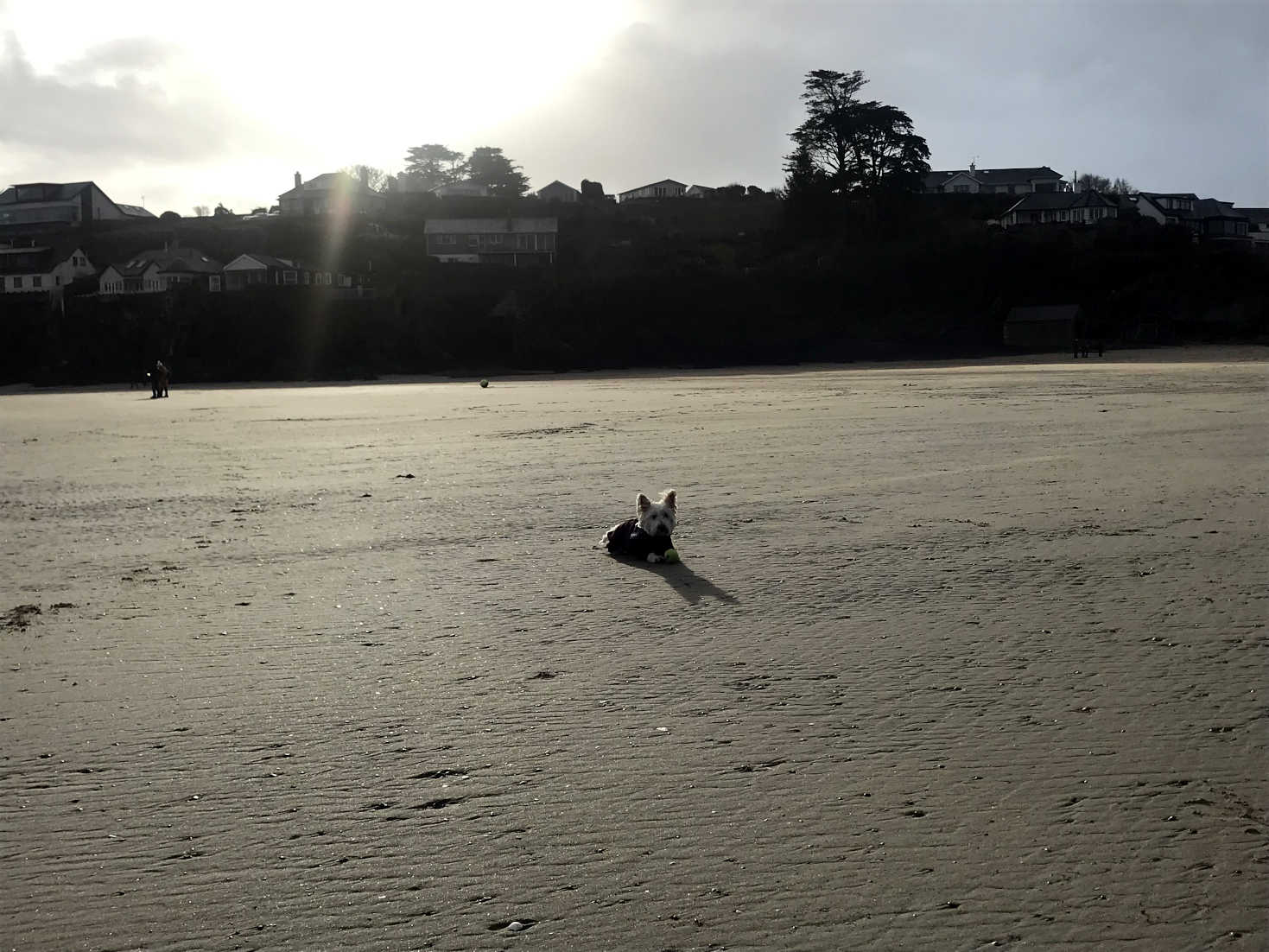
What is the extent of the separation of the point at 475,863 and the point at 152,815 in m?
1.52

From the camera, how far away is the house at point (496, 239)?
101812 mm

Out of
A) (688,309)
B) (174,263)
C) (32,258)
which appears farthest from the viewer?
(32,258)

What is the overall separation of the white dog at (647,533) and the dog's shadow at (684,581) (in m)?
0.07

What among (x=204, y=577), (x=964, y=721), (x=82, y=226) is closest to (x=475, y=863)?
(x=964, y=721)

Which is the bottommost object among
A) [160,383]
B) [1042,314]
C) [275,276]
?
[160,383]

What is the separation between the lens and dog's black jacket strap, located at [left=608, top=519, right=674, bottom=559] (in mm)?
10219

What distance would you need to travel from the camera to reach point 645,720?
6.19 m

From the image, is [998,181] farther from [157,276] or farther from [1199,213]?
[157,276]

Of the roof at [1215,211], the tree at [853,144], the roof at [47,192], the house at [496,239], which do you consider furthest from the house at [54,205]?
the roof at [1215,211]

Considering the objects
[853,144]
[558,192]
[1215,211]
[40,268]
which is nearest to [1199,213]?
[1215,211]

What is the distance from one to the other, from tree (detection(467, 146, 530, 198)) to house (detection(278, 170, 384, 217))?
1354 cm

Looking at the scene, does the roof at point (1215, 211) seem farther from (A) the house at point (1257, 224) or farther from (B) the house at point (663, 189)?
(B) the house at point (663, 189)

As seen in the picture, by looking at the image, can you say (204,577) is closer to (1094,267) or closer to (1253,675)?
(1253,675)

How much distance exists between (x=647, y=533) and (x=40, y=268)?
4002 inches
